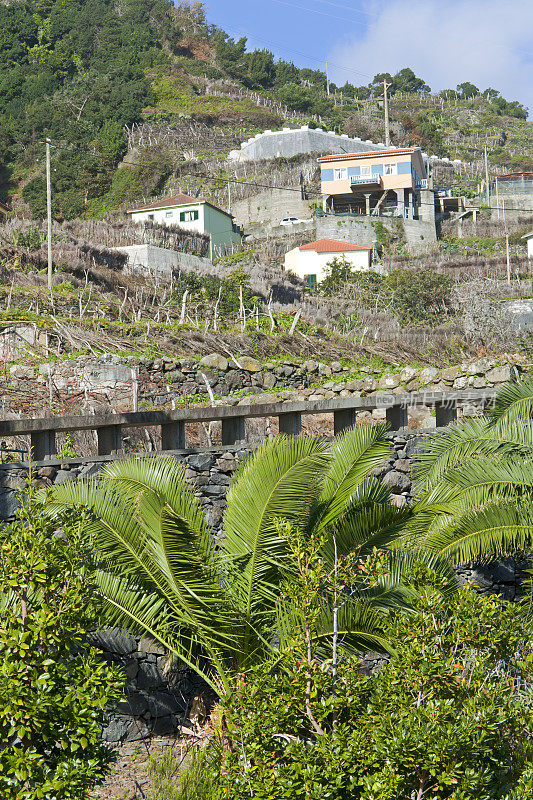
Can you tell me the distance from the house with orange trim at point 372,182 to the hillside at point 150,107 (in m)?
10.9

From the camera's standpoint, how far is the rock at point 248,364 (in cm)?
1673

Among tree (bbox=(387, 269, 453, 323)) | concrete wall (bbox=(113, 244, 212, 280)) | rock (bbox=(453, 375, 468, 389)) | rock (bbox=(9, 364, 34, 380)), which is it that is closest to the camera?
rock (bbox=(453, 375, 468, 389))

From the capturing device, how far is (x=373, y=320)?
954 inches

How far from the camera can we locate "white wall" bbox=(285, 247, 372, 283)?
3975 cm

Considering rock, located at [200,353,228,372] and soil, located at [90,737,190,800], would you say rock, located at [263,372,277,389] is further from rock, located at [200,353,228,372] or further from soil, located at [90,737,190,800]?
soil, located at [90,737,190,800]

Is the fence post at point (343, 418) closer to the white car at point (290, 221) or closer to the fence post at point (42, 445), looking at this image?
the fence post at point (42, 445)

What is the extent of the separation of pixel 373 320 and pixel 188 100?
204 feet

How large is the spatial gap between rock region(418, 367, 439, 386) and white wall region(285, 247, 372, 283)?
26766 mm

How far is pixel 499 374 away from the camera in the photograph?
11.8 m

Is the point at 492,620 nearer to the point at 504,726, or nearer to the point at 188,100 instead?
the point at 504,726

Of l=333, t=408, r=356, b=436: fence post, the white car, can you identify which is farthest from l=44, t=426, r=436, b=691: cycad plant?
the white car

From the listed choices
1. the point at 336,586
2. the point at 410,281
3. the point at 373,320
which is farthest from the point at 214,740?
the point at 410,281

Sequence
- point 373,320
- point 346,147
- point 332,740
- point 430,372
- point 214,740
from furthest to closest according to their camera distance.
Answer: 1. point 346,147
2. point 373,320
3. point 430,372
4. point 214,740
5. point 332,740

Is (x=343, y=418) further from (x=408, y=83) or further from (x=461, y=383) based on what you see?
(x=408, y=83)
